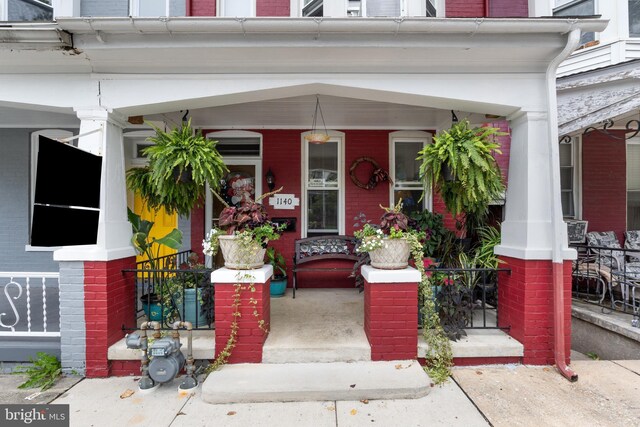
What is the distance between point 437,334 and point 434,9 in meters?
5.38

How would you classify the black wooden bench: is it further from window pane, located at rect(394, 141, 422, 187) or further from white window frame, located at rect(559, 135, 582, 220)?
white window frame, located at rect(559, 135, 582, 220)

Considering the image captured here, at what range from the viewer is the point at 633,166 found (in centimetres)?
640

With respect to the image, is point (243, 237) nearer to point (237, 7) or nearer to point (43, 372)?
point (43, 372)

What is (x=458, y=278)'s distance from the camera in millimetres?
3848

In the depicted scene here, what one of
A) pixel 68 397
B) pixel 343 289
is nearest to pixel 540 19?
pixel 343 289

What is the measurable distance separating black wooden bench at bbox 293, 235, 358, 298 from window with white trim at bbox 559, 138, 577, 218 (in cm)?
447

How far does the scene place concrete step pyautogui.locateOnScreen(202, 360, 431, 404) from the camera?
2.76 m

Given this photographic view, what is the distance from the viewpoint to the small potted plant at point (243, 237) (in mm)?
3316

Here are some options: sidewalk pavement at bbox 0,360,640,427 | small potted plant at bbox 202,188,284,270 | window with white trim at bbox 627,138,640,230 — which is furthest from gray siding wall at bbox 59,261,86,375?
window with white trim at bbox 627,138,640,230

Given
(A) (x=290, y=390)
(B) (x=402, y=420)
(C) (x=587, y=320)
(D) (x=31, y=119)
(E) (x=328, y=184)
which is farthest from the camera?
(E) (x=328, y=184)

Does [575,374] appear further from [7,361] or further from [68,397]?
[7,361]

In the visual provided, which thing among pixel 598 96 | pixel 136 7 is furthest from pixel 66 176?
pixel 598 96

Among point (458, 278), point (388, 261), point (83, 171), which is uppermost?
point (83, 171)

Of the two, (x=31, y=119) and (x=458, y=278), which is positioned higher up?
(x=31, y=119)
